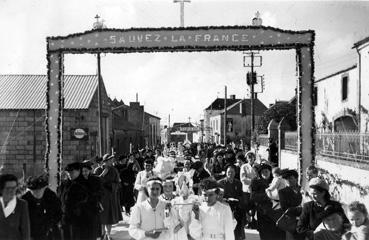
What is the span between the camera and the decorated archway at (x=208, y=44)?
9.16 m

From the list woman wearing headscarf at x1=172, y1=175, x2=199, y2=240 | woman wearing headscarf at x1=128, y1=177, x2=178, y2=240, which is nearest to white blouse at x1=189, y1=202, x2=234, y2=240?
woman wearing headscarf at x1=172, y1=175, x2=199, y2=240

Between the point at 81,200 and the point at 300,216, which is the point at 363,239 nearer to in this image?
the point at 300,216

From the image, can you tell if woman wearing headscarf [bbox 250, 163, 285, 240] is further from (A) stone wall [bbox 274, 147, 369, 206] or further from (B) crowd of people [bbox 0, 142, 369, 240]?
(A) stone wall [bbox 274, 147, 369, 206]

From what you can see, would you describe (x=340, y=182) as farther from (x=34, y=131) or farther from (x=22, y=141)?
(x=22, y=141)

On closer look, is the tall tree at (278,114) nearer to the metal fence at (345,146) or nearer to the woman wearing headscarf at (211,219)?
the metal fence at (345,146)

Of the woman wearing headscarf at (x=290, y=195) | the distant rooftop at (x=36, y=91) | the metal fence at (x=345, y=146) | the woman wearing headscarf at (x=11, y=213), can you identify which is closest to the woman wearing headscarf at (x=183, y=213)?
the woman wearing headscarf at (x=290, y=195)

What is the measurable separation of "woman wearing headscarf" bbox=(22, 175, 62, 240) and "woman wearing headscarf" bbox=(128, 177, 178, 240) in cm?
134

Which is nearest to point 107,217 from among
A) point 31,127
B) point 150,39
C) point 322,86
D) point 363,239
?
point 150,39

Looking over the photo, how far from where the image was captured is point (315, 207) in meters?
4.77

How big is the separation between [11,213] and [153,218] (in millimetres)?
1603

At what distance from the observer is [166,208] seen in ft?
16.5

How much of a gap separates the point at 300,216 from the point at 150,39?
18.4 ft

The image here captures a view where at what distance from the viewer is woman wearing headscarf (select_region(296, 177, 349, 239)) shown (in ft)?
15.4

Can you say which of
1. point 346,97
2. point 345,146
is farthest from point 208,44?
point 346,97
